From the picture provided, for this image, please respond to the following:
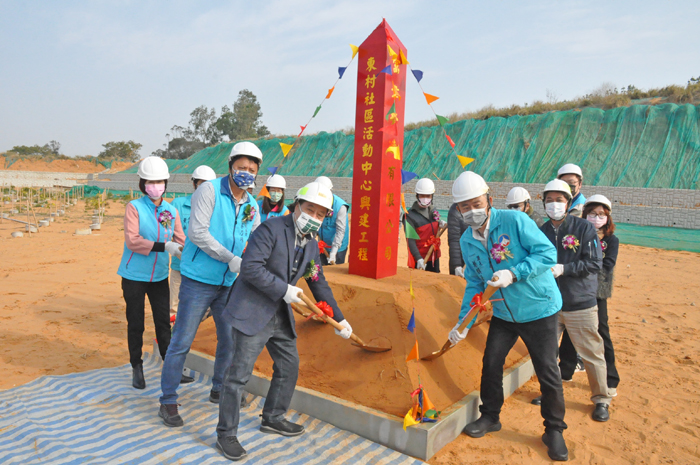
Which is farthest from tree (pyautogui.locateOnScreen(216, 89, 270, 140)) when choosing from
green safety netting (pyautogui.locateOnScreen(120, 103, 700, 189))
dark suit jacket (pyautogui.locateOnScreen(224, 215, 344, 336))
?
dark suit jacket (pyautogui.locateOnScreen(224, 215, 344, 336))

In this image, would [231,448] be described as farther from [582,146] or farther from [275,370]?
[582,146]

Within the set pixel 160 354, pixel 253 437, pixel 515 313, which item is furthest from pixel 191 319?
pixel 515 313

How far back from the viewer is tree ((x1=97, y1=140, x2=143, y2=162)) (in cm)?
5231

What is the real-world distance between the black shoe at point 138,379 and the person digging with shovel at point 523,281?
8.78 feet

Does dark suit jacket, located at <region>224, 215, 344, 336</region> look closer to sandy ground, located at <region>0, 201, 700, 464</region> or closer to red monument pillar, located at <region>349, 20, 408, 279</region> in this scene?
sandy ground, located at <region>0, 201, 700, 464</region>

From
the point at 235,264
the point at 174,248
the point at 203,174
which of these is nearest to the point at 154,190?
the point at 174,248

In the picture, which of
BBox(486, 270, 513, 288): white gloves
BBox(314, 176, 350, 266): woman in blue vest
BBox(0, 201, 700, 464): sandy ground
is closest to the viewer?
BBox(486, 270, 513, 288): white gloves

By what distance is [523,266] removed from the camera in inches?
112

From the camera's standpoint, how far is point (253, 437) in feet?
9.76

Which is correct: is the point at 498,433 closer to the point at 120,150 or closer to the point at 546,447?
the point at 546,447

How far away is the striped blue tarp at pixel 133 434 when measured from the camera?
8.80 feet

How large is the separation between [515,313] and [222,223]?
2.12 meters

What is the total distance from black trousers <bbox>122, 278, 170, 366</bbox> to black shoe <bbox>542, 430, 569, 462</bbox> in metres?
2.95

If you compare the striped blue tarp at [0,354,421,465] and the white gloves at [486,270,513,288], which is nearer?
the striped blue tarp at [0,354,421,465]
